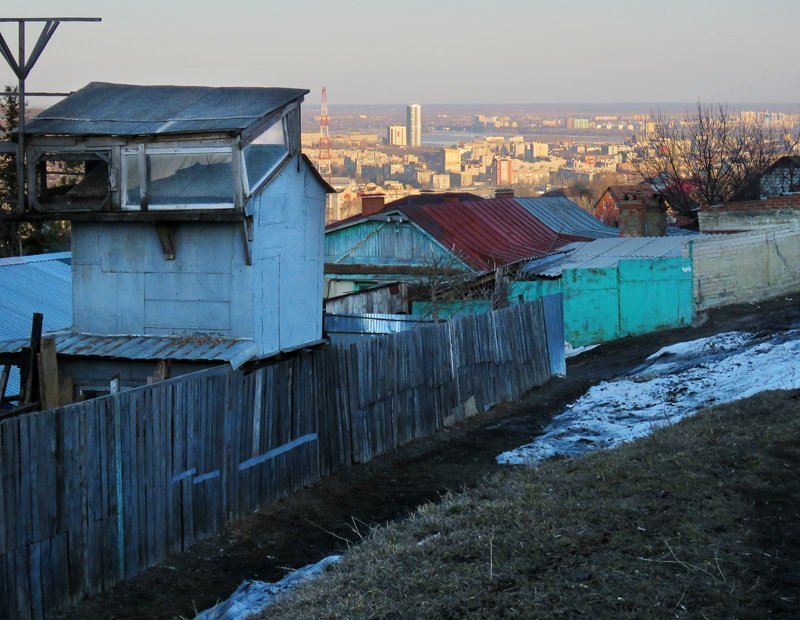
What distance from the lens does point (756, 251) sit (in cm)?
2680

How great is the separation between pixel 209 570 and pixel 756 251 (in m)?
19.7

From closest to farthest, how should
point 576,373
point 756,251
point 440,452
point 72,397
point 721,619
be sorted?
1. point 721,619
2. point 72,397
3. point 440,452
4. point 576,373
5. point 756,251

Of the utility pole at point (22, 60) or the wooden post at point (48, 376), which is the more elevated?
the utility pole at point (22, 60)

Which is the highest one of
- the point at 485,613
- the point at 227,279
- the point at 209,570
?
the point at 227,279

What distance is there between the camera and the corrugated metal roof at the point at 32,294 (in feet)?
59.5

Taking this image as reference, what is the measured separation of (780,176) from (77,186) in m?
38.8

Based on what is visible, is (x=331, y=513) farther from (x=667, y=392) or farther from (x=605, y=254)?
(x=605, y=254)

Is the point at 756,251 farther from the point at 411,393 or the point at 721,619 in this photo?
the point at 721,619

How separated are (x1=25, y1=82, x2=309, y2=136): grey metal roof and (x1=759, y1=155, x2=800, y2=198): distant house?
3486 centimetres

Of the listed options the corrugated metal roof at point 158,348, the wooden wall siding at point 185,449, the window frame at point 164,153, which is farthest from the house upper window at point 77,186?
the wooden wall siding at point 185,449

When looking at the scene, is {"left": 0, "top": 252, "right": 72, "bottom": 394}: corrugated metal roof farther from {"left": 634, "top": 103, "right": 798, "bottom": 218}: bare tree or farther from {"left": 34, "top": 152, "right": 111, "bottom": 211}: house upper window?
{"left": 634, "top": 103, "right": 798, "bottom": 218}: bare tree

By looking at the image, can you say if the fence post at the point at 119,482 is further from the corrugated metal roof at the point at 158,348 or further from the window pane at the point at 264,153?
the window pane at the point at 264,153

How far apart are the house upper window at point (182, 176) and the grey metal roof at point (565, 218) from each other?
2527 centimetres

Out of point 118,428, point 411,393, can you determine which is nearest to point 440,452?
point 411,393
